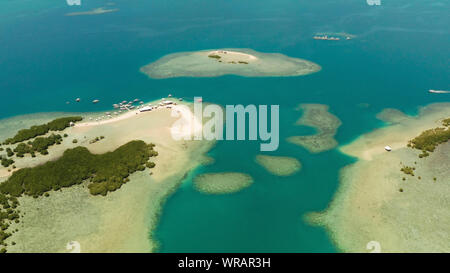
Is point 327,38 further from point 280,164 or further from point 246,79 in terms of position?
point 280,164

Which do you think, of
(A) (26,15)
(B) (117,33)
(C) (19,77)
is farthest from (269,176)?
(A) (26,15)

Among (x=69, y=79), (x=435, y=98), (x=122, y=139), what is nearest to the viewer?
(x=122, y=139)

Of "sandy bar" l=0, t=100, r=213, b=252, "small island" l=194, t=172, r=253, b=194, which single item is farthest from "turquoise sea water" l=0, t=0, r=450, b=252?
"sandy bar" l=0, t=100, r=213, b=252

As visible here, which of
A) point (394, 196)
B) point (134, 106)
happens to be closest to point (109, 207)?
point (134, 106)

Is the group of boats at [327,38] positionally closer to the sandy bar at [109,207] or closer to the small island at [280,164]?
the small island at [280,164]

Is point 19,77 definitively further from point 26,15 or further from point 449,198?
point 449,198

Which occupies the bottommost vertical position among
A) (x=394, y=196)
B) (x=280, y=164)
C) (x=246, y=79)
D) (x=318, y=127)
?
(x=394, y=196)
